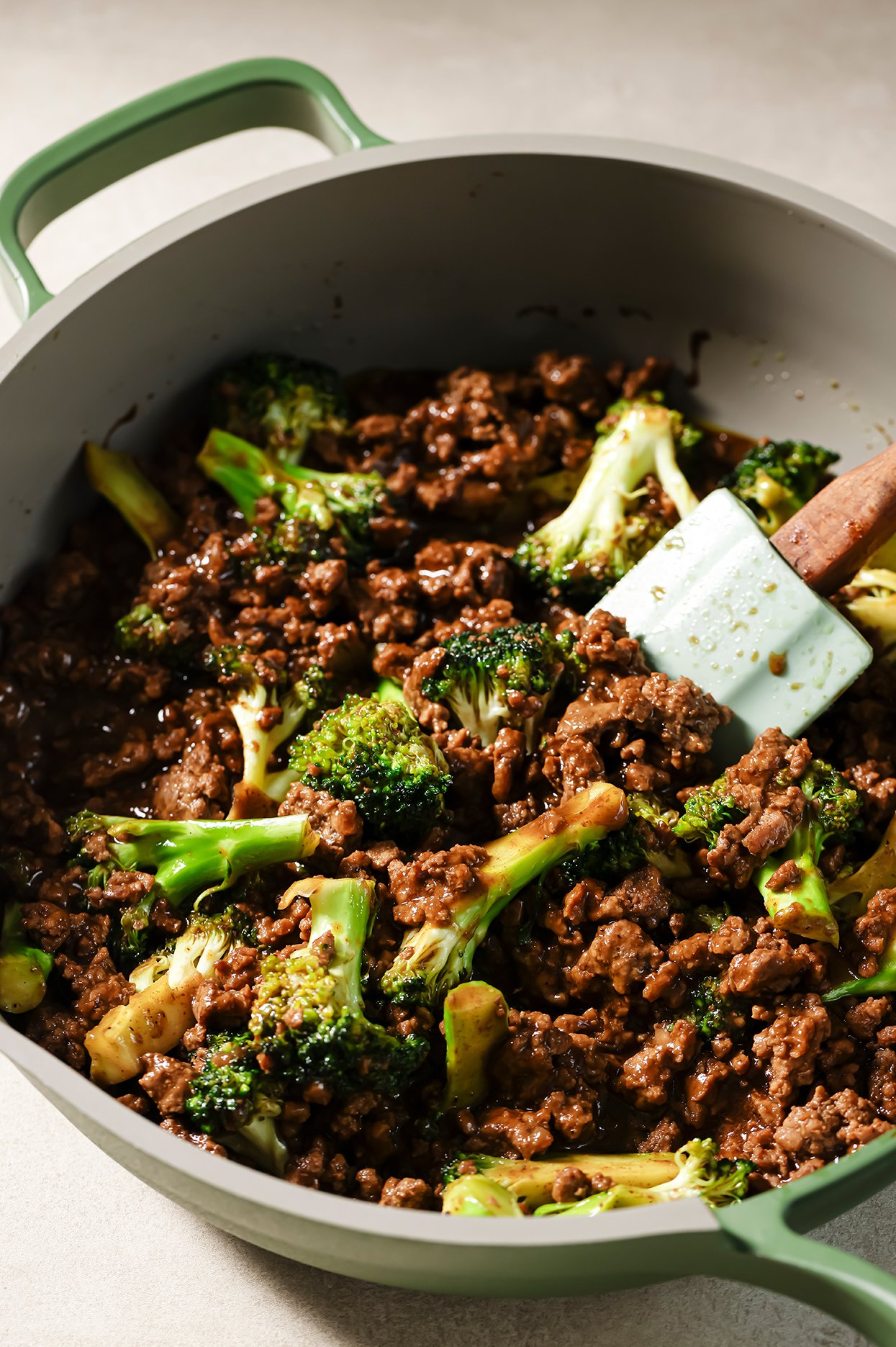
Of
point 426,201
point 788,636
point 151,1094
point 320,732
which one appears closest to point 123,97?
point 426,201

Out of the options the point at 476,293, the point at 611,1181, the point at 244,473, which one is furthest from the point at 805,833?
the point at 476,293

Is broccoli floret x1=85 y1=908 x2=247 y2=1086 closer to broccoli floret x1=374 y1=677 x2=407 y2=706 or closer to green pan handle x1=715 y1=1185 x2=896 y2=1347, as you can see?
broccoli floret x1=374 y1=677 x2=407 y2=706

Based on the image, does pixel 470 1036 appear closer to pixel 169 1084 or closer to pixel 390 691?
pixel 169 1084

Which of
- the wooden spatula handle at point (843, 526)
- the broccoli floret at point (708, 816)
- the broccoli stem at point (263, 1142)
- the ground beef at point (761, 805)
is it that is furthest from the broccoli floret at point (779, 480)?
the broccoli stem at point (263, 1142)

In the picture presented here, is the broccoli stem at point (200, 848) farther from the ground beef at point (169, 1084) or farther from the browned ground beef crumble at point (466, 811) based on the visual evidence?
the ground beef at point (169, 1084)

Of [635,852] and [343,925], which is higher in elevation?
[343,925]

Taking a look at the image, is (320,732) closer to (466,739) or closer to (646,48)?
(466,739)
